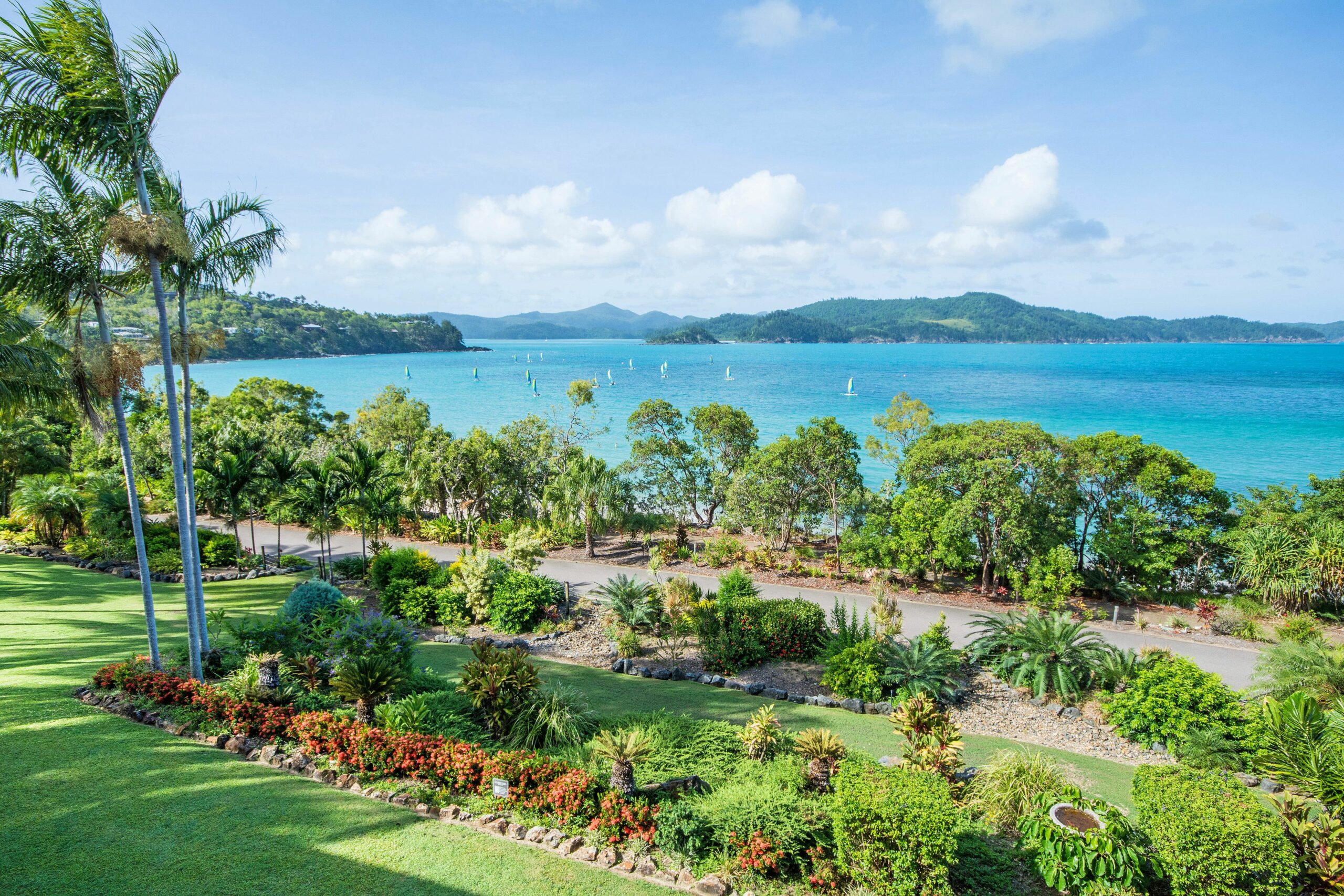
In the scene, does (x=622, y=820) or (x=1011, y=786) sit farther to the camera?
(x=1011, y=786)

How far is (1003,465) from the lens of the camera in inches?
611

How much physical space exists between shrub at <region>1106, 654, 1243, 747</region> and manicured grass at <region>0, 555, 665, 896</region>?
767 cm

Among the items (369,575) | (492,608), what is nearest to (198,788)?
(492,608)

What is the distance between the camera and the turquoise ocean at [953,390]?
4688cm

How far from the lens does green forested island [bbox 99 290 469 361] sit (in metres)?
107

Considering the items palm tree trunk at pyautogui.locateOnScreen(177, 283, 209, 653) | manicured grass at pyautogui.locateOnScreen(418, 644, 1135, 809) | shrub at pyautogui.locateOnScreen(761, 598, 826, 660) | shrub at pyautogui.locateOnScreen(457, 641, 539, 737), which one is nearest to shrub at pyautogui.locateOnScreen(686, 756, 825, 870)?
manicured grass at pyautogui.locateOnScreen(418, 644, 1135, 809)

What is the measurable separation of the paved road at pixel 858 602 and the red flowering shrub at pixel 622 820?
28.4 ft

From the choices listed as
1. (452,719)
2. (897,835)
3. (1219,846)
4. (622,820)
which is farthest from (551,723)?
(1219,846)

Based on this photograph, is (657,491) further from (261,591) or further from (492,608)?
(261,591)

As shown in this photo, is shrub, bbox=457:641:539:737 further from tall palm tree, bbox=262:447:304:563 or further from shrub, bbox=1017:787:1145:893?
tall palm tree, bbox=262:447:304:563

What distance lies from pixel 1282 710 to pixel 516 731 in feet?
29.4

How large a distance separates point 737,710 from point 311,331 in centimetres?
15748

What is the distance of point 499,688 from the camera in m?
8.20

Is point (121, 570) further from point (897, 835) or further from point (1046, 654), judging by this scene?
point (1046, 654)
